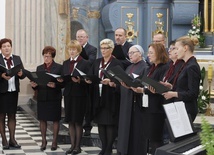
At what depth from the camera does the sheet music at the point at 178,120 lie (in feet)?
9.12

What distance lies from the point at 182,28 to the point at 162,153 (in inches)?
455

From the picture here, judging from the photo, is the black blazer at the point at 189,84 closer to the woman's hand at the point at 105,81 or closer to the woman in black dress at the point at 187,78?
the woman in black dress at the point at 187,78

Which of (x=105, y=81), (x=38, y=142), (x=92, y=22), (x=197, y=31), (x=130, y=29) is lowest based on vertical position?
(x=38, y=142)

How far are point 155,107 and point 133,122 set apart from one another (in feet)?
1.78

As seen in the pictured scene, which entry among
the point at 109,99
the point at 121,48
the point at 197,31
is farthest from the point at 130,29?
the point at 109,99

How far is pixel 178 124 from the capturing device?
288 cm

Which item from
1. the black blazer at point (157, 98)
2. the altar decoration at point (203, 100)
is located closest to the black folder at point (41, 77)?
the black blazer at point (157, 98)

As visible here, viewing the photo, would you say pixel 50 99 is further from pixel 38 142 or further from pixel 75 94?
pixel 38 142

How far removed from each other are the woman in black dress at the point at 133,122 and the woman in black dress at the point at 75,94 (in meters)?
1.05

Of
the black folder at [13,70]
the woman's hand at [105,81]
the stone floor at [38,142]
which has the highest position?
the black folder at [13,70]

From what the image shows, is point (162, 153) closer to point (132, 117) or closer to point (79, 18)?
point (132, 117)

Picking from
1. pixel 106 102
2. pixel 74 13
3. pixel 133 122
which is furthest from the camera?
pixel 74 13

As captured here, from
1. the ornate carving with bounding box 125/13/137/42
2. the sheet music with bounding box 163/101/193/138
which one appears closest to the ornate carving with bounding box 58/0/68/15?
the ornate carving with bounding box 125/13/137/42

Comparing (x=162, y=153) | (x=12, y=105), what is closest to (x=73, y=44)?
(x=12, y=105)
